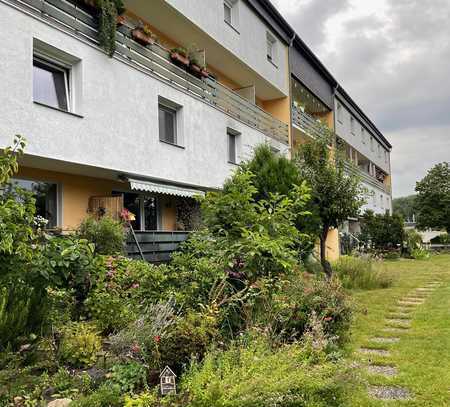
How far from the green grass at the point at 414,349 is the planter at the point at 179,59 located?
9972 mm

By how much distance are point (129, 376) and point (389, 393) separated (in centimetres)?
324

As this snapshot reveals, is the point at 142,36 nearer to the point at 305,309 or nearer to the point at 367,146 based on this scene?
the point at 305,309

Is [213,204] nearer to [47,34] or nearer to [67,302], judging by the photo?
[67,302]

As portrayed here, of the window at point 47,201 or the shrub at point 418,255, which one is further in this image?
the shrub at point 418,255

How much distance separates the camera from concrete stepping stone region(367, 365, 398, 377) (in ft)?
20.3

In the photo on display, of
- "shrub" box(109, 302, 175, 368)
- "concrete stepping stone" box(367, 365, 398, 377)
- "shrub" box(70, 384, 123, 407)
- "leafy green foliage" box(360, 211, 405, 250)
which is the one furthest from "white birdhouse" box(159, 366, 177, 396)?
"leafy green foliage" box(360, 211, 405, 250)

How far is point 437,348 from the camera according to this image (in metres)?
7.32

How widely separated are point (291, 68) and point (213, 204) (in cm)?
1979

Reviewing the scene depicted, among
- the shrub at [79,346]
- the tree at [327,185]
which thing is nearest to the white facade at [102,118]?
the tree at [327,185]

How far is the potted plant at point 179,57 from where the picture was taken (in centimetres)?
1516

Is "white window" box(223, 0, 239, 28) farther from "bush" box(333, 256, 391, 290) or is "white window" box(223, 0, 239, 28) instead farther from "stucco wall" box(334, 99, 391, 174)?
"stucco wall" box(334, 99, 391, 174)

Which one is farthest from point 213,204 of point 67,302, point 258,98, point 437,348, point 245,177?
point 258,98

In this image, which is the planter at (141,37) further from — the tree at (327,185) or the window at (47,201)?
the tree at (327,185)

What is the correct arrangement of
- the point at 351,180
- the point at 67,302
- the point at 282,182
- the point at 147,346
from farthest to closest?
the point at 351,180
the point at 282,182
the point at 67,302
the point at 147,346
